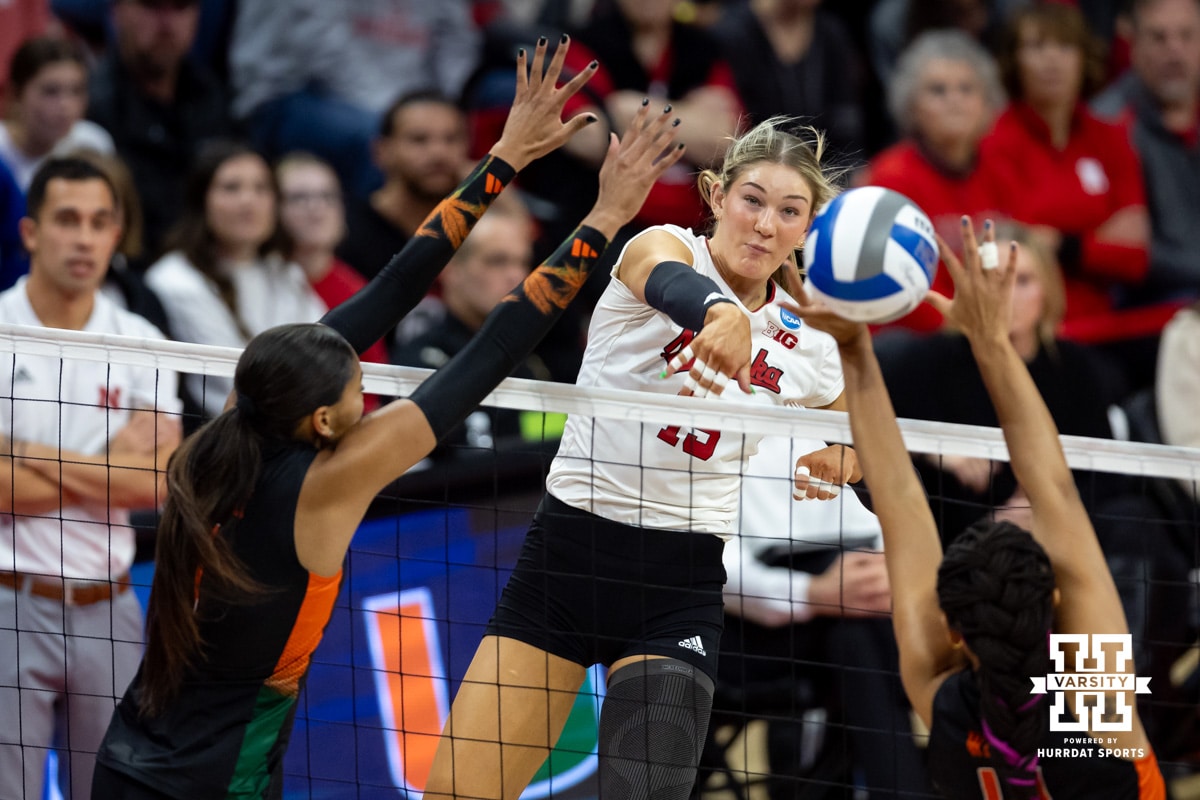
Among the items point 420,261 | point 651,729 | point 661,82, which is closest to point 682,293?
point 420,261

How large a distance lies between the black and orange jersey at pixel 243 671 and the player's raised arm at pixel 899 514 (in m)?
1.35

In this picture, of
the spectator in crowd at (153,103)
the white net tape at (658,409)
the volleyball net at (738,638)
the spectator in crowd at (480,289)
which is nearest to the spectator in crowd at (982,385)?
the volleyball net at (738,638)

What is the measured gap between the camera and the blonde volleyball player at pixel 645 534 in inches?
160

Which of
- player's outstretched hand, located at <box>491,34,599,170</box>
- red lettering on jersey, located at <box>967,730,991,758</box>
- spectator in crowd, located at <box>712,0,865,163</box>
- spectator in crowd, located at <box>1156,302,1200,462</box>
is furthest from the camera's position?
spectator in crowd, located at <box>712,0,865,163</box>

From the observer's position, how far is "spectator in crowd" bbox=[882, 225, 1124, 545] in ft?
20.1

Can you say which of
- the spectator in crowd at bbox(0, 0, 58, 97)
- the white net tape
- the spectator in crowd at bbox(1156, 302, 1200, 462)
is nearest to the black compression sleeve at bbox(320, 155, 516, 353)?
the white net tape

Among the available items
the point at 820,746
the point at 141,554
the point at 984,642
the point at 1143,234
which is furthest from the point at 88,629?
the point at 1143,234

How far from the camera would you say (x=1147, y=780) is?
3303 mm

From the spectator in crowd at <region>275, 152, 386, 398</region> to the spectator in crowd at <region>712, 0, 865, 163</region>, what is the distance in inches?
99.1

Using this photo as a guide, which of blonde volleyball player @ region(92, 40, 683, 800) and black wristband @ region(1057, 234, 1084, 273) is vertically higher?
black wristband @ region(1057, 234, 1084, 273)

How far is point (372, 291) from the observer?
4309mm

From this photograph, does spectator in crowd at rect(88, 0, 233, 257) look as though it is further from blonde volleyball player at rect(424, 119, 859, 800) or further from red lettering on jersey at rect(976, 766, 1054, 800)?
red lettering on jersey at rect(976, 766, 1054, 800)

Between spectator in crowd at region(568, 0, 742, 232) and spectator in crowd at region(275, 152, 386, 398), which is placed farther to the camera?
spectator in crowd at region(568, 0, 742, 232)

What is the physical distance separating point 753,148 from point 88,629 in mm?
2803
